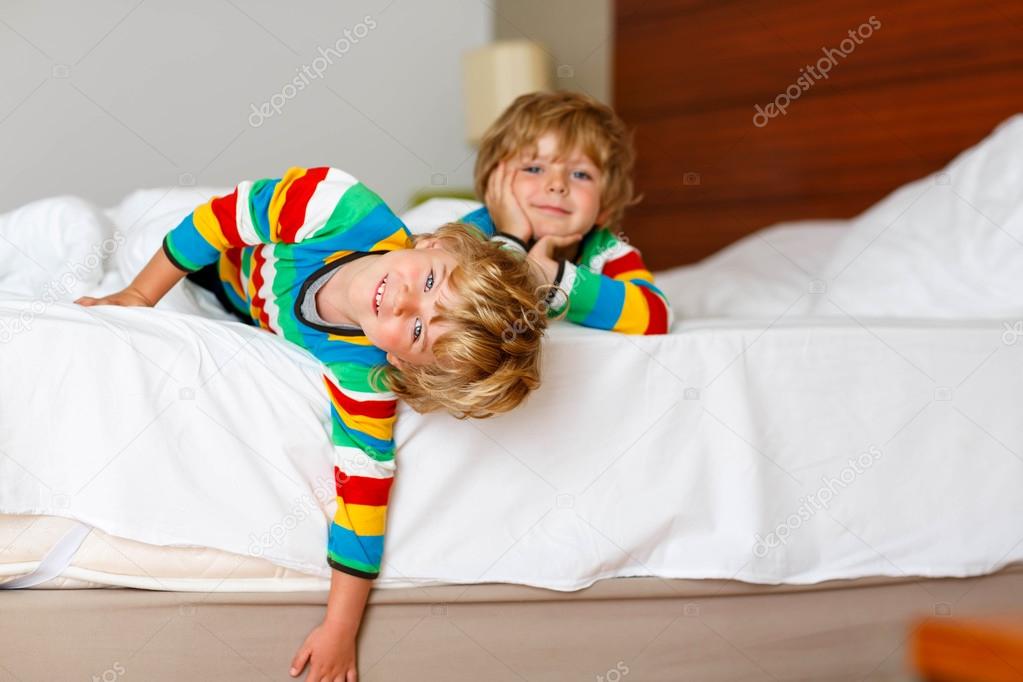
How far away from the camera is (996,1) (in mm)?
1860

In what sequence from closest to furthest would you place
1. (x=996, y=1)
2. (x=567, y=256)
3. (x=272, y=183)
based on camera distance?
1. (x=272, y=183)
2. (x=567, y=256)
3. (x=996, y=1)

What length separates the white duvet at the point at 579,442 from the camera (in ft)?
3.28

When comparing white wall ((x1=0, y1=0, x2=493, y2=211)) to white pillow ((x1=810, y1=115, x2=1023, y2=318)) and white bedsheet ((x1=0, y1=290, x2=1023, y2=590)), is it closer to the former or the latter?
white bedsheet ((x1=0, y1=290, x2=1023, y2=590))

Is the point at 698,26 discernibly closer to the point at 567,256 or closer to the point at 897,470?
the point at 567,256

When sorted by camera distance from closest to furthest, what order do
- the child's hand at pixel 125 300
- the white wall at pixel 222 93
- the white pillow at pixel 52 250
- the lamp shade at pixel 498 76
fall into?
the child's hand at pixel 125 300
the white pillow at pixel 52 250
the white wall at pixel 222 93
the lamp shade at pixel 498 76

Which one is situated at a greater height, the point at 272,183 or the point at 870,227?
the point at 272,183

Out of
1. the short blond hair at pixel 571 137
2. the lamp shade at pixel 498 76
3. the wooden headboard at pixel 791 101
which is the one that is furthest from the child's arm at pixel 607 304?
the lamp shade at pixel 498 76

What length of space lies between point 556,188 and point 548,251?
11cm

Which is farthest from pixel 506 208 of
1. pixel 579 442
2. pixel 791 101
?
pixel 791 101

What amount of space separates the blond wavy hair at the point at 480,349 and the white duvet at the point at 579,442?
6 cm

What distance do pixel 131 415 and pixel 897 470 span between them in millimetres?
937

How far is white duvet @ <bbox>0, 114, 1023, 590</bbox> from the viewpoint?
100 cm

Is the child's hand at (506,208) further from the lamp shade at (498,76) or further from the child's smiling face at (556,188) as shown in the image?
the lamp shade at (498,76)

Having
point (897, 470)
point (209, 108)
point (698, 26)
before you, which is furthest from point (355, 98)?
point (897, 470)
